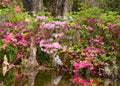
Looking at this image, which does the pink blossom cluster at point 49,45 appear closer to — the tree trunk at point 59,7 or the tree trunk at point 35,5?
the tree trunk at point 35,5

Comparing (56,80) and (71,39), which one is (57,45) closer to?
(56,80)

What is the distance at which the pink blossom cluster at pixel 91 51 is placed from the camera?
7.79 metres

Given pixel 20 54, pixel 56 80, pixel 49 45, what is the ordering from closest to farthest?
pixel 56 80 → pixel 49 45 → pixel 20 54

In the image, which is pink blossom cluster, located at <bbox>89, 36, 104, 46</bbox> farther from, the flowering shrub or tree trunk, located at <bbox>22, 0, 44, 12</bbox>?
tree trunk, located at <bbox>22, 0, 44, 12</bbox>

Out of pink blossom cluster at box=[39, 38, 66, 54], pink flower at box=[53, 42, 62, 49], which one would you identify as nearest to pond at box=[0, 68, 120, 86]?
pink blossom cluster at box=[39, 38, 66, 54]

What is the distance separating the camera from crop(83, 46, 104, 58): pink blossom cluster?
7793mm

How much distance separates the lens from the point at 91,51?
791 centimetres

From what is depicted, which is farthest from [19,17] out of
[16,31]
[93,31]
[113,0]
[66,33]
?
[113,0]

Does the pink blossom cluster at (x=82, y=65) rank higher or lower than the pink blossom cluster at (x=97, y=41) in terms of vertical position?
lower

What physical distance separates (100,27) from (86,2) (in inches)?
321

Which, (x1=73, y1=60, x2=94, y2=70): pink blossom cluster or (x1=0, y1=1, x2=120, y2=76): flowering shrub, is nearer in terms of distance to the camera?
(x1=73, y1=60, x2=94, y2=70): pink blossom cluster

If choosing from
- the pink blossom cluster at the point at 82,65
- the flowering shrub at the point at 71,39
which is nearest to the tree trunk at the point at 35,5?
the flowering shrub at the point at 71,39

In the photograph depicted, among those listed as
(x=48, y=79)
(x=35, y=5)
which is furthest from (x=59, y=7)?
(x=48, y=79)

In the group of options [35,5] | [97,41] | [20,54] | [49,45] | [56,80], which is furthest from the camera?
[35,5]
